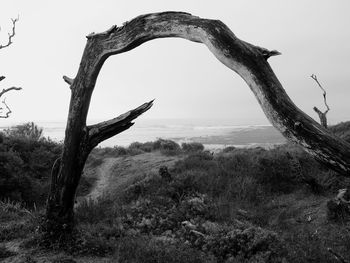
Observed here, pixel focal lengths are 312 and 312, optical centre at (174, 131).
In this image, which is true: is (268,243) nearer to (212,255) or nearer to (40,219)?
(212,255)

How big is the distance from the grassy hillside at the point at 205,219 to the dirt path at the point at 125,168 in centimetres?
49

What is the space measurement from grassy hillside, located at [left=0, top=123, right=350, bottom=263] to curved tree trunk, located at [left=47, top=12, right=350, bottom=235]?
3.28ft

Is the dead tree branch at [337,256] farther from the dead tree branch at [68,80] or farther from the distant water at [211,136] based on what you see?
the distant water at [211,136]

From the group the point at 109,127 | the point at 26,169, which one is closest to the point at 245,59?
the point at 109,127

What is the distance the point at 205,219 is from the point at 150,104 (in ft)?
12.7

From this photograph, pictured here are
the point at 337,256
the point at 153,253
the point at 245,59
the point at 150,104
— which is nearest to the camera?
the point at 337,256

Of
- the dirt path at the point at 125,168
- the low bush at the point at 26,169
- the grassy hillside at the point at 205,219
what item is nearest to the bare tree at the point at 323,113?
the grassy hillside at the point at 205,219

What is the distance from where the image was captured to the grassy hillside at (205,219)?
563 centimetres

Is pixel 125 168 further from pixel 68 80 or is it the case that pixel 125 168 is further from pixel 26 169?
pixel 68 80

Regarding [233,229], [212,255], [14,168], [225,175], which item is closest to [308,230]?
[233,229]

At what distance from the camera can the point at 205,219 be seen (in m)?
8.06

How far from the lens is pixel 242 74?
3.75 m

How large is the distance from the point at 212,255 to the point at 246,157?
32.2 ft

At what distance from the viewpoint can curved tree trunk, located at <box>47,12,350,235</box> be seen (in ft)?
9.71
